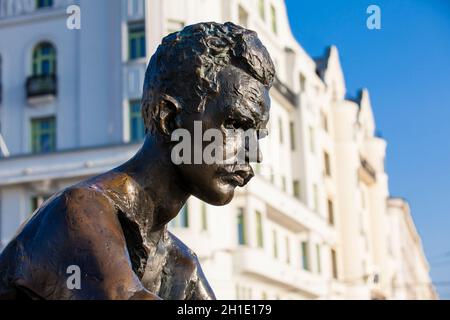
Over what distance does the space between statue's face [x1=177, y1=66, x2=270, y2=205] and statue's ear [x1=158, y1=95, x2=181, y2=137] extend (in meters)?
0.02

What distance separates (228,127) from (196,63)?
168 mm

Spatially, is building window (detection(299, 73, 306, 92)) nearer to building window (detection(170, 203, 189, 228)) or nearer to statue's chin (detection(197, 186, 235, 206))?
building window (detection(170, 203, 189, 228))

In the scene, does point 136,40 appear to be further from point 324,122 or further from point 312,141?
point 324,122

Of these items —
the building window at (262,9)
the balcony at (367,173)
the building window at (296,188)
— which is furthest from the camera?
the balcony at (367,173)

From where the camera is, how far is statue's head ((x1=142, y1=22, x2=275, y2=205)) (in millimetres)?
2303

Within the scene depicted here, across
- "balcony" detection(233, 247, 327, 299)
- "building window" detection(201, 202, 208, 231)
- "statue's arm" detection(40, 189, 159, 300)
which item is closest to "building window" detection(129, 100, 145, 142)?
"building window" detection(201, 202, 208, 231)

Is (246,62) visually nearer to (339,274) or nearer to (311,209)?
(311,209)

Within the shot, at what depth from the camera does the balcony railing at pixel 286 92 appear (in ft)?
119

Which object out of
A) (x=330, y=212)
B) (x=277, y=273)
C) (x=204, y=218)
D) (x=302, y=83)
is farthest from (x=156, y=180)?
(x=330, y=212)

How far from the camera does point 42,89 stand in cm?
2880

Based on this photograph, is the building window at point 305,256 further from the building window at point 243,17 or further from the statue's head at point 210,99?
the statue's head at point 210,99

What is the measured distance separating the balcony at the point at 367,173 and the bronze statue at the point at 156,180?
153 ft

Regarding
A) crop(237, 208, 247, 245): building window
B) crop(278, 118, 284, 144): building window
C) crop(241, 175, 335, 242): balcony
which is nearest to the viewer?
Answer: crop(237, 208, 247, 245): building window

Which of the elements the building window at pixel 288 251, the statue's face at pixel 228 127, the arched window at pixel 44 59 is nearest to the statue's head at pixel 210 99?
the statue's face at pixel 228 127
